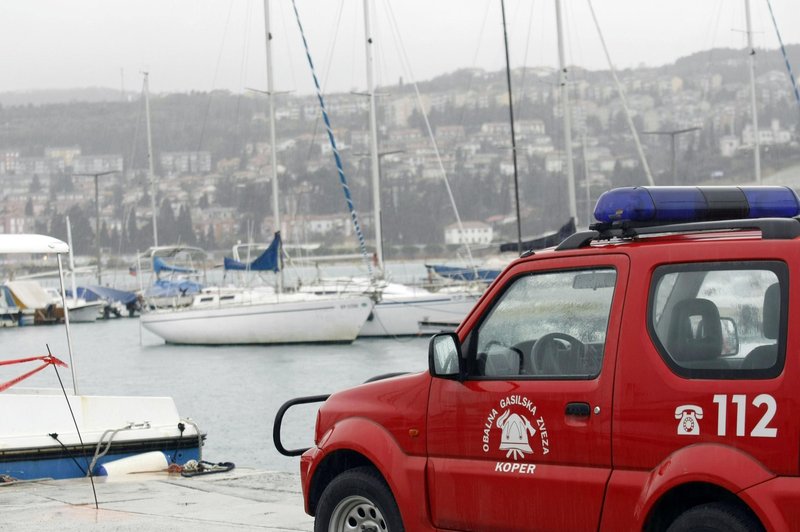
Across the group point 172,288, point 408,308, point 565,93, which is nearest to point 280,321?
point 408,308

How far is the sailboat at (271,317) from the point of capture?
48.9m

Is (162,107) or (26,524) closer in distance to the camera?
(26,524)

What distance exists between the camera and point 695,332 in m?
5.62

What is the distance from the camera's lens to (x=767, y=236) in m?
5.41

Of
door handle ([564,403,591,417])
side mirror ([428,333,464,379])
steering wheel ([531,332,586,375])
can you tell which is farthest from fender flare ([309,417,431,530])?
door handle ([564,403,591,417])

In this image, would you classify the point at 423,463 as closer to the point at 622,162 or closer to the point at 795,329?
the point at 795,329

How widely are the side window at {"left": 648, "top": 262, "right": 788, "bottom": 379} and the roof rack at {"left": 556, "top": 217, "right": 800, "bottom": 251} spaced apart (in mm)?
155

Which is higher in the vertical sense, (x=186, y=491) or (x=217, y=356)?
(x=186, y=491)

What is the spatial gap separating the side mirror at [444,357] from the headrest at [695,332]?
4.05 ft

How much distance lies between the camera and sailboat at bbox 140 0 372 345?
48906 mm

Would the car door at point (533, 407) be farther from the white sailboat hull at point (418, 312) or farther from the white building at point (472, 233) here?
the white building at point (472, 233)

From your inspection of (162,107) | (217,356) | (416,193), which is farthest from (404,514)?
(162,107)

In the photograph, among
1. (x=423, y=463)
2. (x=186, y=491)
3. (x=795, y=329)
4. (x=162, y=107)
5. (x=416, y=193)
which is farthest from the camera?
(x=162, y=107)

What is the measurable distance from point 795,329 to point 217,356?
43742mm
